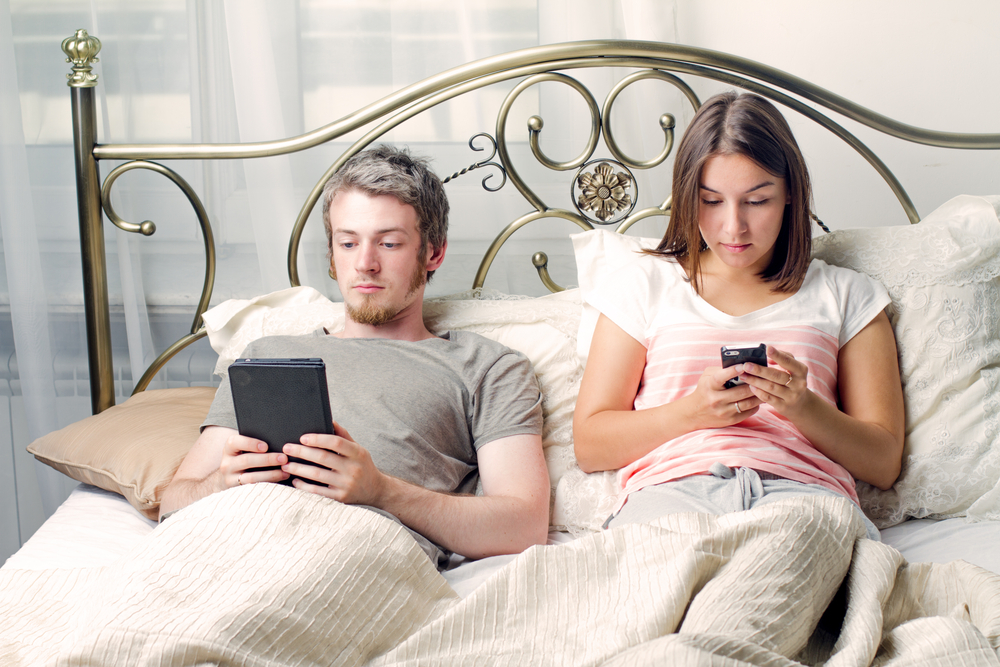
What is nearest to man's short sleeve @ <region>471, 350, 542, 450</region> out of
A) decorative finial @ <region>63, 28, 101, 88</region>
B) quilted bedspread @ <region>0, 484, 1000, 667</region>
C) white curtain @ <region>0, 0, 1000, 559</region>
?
quilted bedspread @ <region>0, 484, 1000, 667</region>

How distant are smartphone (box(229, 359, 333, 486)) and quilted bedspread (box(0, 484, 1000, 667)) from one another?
0.29ft

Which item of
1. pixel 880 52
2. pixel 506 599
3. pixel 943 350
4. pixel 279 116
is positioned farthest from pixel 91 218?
pixel 880 52

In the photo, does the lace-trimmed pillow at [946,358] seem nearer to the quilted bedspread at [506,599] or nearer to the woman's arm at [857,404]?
the woman's arm at [857,404]

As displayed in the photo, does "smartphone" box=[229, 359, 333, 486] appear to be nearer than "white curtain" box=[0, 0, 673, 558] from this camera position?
Yes

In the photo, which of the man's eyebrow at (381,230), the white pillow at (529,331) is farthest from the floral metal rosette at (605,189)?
the man's eyebrow at (381,230)

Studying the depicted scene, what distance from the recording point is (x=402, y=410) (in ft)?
3.80

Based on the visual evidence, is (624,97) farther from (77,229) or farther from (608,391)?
(77,229)

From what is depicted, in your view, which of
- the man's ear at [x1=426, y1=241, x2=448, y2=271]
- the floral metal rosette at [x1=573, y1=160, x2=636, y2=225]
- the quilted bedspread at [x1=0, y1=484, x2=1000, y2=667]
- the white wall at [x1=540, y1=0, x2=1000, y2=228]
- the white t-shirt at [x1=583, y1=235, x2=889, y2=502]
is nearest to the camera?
the quilted bedspread at [x1=0, y1=484, x2=1000, y2=667]

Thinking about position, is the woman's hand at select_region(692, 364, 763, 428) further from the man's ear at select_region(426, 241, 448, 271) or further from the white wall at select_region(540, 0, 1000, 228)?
the white wall at select_region(540, 0, 1000, 228)

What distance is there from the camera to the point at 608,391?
1.17 metres

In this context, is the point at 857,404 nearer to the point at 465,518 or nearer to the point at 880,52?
the point at 465,518

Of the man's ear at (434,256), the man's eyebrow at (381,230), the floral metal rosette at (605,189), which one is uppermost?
the floral metal rosette at (605,189)

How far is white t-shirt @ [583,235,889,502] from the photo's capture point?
110 centimetres

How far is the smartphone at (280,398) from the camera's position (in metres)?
0.89
